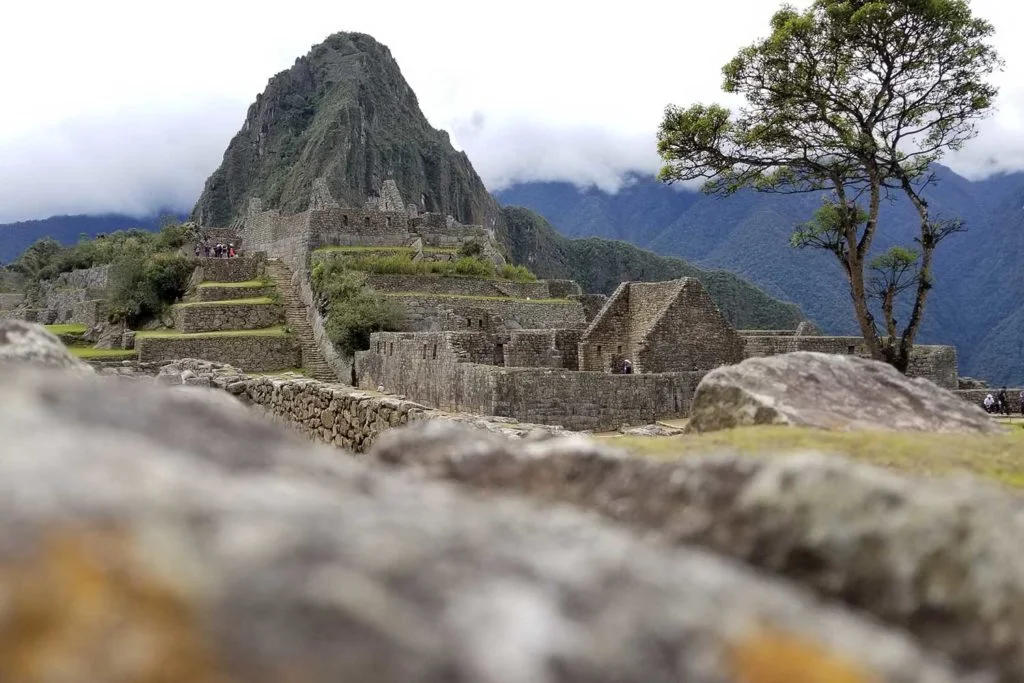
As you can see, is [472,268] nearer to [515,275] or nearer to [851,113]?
[515,275]

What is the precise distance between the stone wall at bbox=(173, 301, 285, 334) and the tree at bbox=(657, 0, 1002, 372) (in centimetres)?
1539

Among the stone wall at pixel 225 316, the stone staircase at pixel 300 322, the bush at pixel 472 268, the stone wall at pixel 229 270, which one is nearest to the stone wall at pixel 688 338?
the stone staircase at pixel 300 322

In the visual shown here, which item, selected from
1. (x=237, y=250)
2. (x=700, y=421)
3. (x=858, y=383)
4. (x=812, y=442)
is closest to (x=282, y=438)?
(x=812, y=442)

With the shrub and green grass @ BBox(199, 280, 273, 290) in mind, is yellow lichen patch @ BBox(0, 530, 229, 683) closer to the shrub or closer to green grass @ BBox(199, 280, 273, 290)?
green grass @ BBox(199, 280, 273, 290)

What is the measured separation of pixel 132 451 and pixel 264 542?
396mm

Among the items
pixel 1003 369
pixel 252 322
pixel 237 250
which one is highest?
pixel 237 250

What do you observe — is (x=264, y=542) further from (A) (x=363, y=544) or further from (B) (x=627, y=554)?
(B) (x=627, y=554)

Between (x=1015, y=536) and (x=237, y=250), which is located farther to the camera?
(x=237, y=250)

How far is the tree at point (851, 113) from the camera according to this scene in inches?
615

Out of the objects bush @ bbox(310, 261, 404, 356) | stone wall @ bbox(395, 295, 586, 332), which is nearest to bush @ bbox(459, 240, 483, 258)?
stone wall @ bbox(395, 295, 586, 332)

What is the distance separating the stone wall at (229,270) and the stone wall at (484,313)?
9073 millimetres

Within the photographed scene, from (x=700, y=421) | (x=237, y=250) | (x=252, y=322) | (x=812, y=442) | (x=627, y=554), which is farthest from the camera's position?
(x=237, y=250)

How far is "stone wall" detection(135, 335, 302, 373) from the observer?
24312 millimetres

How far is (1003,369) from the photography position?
2269 inches
